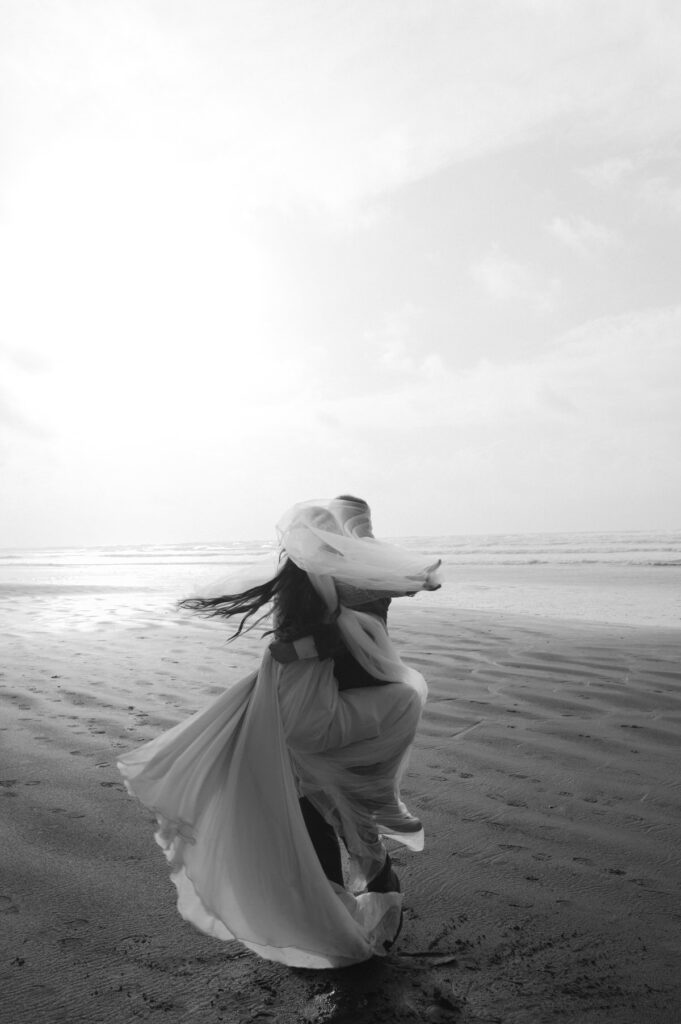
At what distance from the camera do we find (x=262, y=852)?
2.84 metres

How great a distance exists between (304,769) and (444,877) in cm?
108

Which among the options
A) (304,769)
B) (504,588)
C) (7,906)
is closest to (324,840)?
(304,769)

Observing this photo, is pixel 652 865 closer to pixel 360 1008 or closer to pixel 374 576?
pixel 360 1008

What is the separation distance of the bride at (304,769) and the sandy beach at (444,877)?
0.70ft

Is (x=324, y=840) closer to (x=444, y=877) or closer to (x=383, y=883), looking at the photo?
(x=383, y=883)

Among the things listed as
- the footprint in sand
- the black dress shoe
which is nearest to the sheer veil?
the black dress shoe

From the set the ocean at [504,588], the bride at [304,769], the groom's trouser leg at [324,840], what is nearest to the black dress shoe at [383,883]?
the bride at [304,769]

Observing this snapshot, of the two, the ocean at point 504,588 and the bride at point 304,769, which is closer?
the bride at point 304,769

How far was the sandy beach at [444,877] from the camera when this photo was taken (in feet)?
8.75

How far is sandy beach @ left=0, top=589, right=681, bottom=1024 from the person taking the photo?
267 centimetres

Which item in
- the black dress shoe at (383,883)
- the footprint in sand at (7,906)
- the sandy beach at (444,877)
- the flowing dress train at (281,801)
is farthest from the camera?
the footprint in sand at (7,906)

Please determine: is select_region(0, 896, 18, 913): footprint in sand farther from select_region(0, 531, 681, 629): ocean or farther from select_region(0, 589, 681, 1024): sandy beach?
select_region(0, 531, 681, 629): ocean

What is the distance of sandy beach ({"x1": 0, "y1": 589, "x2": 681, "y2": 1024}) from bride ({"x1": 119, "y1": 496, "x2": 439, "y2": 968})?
0.21 metres

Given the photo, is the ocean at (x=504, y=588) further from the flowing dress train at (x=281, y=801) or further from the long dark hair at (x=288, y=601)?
the flowing dress train at (x=281, y=801)
